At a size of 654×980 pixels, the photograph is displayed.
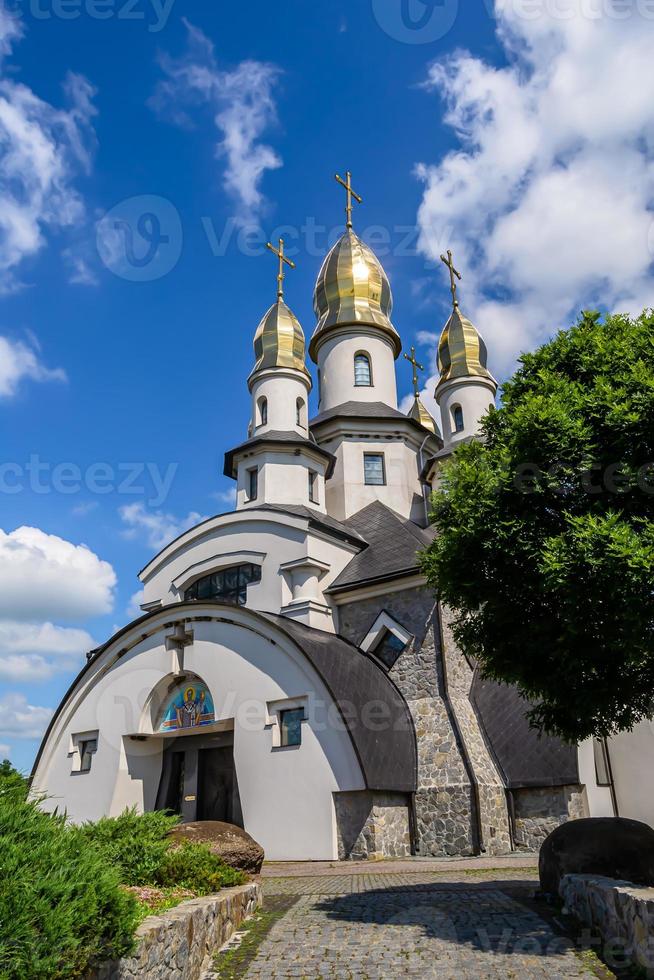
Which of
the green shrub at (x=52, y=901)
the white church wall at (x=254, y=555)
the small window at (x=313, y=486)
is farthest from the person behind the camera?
the small window at (x=313, y=486)

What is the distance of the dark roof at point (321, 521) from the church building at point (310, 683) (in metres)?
0.08

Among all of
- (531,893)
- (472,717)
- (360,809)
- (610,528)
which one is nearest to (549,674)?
(610,528)

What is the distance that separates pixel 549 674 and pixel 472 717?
8.70 meters

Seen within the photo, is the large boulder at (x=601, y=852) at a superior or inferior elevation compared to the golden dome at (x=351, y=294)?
inferior

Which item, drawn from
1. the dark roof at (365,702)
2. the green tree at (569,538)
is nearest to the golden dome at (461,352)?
the dark roof at (365,702)

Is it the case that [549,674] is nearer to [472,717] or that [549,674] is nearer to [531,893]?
[531,893]

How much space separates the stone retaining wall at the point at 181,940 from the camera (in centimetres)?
457

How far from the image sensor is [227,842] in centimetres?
870

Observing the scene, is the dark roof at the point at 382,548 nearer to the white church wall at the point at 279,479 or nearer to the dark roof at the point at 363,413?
the white church wall at the point at 279,479

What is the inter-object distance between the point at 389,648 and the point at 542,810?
4.90 metres

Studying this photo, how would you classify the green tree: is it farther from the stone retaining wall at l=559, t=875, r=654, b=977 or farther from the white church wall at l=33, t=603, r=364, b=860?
the white church wall at l=33, t=603, r=364, b=860

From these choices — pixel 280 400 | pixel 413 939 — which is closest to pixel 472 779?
pixel 413 939

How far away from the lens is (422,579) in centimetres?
1709

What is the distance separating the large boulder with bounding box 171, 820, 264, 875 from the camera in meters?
8.48
